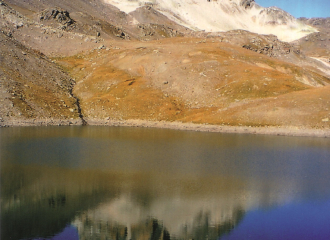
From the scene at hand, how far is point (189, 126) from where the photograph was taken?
50.3m

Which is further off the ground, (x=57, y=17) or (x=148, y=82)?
(x=57, y=17)

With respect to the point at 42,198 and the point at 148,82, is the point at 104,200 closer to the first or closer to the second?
the point at 42,198

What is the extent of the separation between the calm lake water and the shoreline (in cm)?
686

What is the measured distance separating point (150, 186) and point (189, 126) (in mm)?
27358

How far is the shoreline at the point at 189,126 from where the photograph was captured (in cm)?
4641

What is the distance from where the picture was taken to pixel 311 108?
49.5 meters

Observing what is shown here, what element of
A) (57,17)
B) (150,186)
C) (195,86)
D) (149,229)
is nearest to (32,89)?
(195,86)

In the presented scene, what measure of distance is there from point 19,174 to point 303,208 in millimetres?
17461

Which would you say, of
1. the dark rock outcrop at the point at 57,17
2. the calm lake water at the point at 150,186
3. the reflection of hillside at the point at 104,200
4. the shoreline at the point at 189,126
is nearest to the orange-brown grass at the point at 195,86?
the shoreline at the point at 189,126

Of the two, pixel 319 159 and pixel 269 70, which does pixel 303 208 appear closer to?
pixel 319 159

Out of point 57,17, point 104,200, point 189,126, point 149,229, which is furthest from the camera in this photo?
point 57,17

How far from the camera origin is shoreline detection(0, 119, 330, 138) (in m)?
46.4

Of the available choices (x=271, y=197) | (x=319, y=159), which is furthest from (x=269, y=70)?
(x=271, y=197)

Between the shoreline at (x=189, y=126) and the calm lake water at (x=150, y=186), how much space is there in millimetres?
6858
